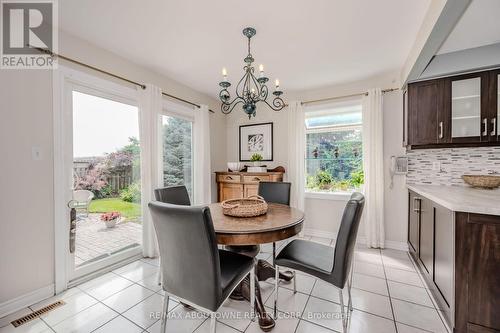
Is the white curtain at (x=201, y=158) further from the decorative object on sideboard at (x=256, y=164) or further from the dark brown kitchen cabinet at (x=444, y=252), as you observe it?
the dark brown kitchen cabinet at (x=444, y=252)

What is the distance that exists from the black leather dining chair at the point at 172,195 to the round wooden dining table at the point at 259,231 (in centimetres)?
59

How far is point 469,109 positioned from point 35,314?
14.5 feet

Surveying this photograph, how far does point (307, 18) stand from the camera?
1.84 meters

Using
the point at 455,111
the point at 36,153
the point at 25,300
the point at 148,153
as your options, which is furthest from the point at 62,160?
the point at 455,111

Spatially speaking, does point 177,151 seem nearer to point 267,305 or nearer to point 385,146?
point 267,305

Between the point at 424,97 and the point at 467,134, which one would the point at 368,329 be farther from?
the point at 424,97

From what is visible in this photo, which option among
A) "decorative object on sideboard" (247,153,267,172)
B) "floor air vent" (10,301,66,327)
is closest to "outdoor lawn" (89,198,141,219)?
"floor air vent" (10,301,66,327)

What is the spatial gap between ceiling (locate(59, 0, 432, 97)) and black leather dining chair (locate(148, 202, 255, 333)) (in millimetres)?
1614

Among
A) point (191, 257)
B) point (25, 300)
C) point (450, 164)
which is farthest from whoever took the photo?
point (450, 164)

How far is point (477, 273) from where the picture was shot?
1366 mm

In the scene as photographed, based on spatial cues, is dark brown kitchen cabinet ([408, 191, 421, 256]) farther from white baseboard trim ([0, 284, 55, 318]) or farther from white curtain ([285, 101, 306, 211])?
white baseboard trim ([0, 284, 55, 318])

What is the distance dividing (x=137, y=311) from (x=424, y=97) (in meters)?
3.60

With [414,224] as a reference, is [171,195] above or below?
above

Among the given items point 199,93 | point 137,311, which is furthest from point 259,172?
point 137,311
